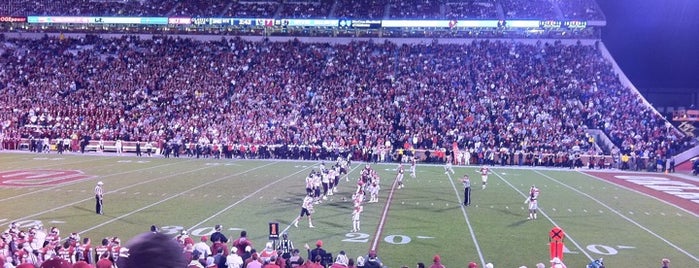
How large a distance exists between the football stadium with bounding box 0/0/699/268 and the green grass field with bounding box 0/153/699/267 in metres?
0.11

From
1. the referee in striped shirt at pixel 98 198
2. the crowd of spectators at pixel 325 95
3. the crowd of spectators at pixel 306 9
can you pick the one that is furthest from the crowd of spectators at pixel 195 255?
the crowd of spectators at pixel 306 9

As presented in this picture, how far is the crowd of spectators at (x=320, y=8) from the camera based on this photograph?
52.8 m

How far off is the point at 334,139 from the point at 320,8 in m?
20.6

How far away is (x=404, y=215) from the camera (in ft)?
63.4

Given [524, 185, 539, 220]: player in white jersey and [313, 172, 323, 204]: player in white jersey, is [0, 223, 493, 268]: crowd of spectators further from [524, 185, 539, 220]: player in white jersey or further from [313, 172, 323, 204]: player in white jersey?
[524, 185, 539, 220]: player in white jersey

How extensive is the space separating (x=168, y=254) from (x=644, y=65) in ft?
177

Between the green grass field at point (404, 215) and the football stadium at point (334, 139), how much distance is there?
0.11 m

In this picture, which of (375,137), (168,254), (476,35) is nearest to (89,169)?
(375,137)

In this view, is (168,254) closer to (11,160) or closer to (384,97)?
(11,160)

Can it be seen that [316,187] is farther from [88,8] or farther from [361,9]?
[88,8]

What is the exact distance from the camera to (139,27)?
56.5 metres

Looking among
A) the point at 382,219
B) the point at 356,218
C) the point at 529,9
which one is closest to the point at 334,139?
the point at 382,219

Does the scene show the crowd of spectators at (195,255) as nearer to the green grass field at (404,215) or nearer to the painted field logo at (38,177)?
the green grass field at (404,215)

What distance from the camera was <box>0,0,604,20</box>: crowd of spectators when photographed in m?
52.8
